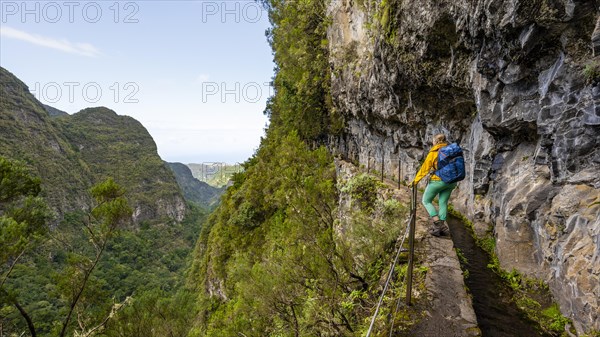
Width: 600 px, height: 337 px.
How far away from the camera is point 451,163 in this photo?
5.06 m

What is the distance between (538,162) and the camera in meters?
4.90

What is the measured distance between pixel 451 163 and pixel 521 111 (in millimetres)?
1693

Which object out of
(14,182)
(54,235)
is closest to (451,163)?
(14,182)

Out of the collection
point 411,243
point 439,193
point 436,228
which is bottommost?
point 436,228

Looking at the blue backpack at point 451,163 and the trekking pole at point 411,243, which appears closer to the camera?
the trekking pole at point 411,243

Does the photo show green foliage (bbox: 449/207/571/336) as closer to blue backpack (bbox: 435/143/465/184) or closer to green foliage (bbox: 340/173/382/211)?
blue backpack (bbox: 435/143/465/184)

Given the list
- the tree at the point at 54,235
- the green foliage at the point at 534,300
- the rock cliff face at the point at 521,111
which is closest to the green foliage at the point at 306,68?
the rock cliff face at the point at 521,111

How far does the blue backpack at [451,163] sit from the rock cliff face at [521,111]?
114cm

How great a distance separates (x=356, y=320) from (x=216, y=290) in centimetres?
2174

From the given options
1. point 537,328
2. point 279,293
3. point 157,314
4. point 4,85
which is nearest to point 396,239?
point 537,328

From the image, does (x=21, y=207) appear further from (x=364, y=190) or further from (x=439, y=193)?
(x=439, y=193)

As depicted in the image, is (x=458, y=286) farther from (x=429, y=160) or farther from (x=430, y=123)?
(x=430, y=123)

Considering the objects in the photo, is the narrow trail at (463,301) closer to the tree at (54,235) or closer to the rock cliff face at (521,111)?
the rock cliff face at (521,111)

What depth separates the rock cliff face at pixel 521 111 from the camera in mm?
3703
